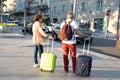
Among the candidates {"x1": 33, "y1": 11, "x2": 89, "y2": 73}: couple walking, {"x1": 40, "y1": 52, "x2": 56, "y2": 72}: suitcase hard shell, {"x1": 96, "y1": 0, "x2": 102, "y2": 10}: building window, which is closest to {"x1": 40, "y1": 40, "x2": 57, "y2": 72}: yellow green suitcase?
{"x1": 40, "y1": 52, "x2": 56, "y2": 72}: suitcase hard shell

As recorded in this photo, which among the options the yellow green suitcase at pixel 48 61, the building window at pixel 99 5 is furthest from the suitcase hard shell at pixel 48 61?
the building window at pixel 99 5

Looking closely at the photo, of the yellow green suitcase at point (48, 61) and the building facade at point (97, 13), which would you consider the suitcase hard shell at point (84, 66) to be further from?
the building facade at point (97, 13)

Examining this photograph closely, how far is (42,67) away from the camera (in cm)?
1090

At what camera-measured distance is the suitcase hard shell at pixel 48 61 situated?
10672 mm

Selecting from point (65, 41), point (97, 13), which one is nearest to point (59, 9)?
point (97, 13)

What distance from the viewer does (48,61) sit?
10.7 m

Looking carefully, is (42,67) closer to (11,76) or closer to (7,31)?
(11,76)

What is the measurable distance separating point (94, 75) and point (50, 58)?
142 centimetres

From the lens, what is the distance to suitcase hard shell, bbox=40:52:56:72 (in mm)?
10672

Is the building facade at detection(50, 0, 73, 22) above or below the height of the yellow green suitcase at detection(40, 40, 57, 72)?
above

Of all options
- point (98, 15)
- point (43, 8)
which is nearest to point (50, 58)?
point (98, 15)

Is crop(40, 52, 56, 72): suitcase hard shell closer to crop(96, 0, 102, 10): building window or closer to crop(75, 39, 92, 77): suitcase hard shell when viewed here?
crop(75, 39, 92, 77): suitcase hard shell

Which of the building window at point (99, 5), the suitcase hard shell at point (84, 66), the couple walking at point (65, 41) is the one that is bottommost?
the suitcase hard shell at point (84, 66)

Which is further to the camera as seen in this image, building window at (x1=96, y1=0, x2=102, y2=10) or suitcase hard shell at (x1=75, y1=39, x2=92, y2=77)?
building window at (x1=96, y1=0, x2=102, y2=10)
